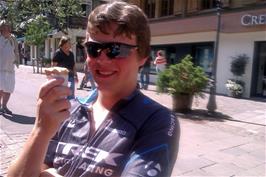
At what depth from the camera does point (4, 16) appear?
3539 millimetres

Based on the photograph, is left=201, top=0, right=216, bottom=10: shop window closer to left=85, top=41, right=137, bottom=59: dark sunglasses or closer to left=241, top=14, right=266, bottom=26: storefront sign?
left=241, top=14, right=266, bottom=26: storefront sign

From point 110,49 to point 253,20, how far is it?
14.0 metres

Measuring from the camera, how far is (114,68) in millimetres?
1637

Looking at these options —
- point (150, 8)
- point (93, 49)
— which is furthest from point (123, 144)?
point (150, 8)

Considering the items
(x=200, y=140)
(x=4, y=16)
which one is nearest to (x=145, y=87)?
(x=200, y=140)

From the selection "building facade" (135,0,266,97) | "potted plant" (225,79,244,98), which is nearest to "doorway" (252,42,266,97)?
"building facade" (135,0,266,97)

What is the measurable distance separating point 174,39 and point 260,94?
589 centimetres

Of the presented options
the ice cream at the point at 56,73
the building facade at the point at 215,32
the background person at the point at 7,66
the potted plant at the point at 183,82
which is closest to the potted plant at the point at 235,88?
the building facade at the point at 215,32

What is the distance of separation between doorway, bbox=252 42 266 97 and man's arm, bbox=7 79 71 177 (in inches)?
586

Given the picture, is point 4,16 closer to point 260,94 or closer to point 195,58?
point 260,94

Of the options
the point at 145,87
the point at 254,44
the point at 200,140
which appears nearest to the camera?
the point at 200,140

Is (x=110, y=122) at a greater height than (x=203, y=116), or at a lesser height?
greater

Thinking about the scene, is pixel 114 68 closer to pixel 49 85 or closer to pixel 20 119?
pixel 49 85

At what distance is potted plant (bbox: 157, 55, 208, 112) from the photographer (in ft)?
31.4
